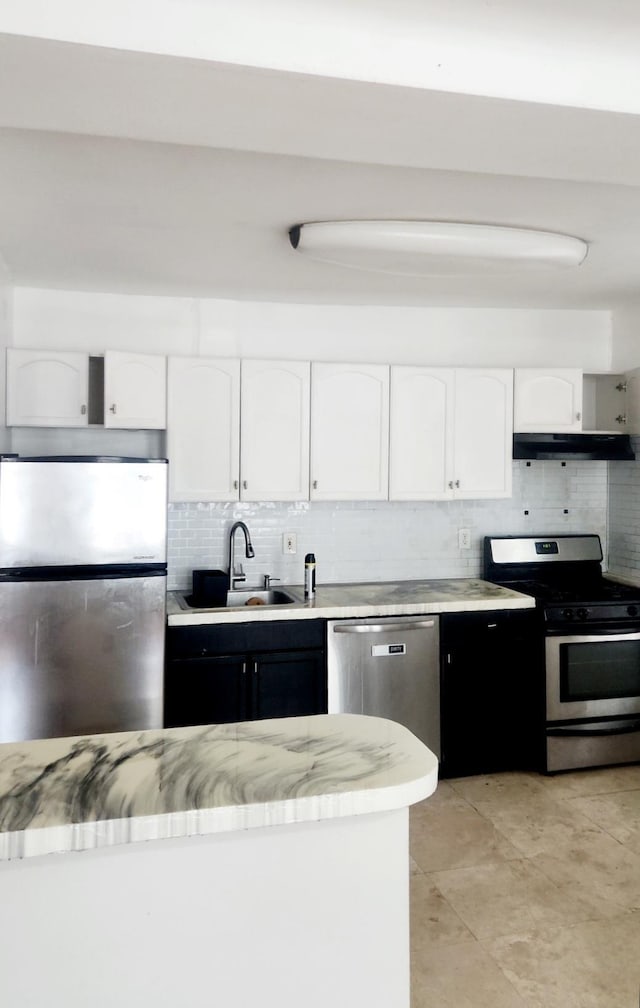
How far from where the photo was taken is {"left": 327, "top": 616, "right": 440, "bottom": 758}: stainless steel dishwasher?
385 centimetres

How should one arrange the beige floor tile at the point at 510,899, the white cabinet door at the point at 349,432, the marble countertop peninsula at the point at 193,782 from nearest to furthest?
the marble countertop peninsula at the point at 193,782
the beige floor tile at the point at 510,899
the white cabinet door at the point at 349,432

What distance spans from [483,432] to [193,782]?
10.1 feet

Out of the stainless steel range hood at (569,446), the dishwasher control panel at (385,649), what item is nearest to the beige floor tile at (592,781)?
the dishwasher control panel at (385,649)

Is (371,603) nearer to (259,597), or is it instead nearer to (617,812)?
(259,597)

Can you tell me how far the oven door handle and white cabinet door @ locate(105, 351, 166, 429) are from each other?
99.9 inches

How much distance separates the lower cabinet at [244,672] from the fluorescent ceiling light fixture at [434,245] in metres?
1.71

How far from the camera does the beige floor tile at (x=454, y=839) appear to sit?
321 cm

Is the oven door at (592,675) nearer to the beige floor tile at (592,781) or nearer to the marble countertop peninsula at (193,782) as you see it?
the beige floor tile at (592,781)

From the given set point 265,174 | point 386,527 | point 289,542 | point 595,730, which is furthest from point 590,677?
point 265,174

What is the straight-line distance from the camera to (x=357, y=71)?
1.71 meters

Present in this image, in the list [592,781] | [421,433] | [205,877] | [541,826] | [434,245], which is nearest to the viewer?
[205,877]

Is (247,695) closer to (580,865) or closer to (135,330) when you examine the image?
(580,865)

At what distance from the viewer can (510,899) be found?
2916 millimetres

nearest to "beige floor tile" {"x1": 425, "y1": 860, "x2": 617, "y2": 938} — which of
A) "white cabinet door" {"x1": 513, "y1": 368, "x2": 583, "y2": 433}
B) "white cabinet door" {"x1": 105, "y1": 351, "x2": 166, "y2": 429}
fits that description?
"white cabinet door" {"x1": 513, "y1": 368, "x2": 583, "y2": 433}
